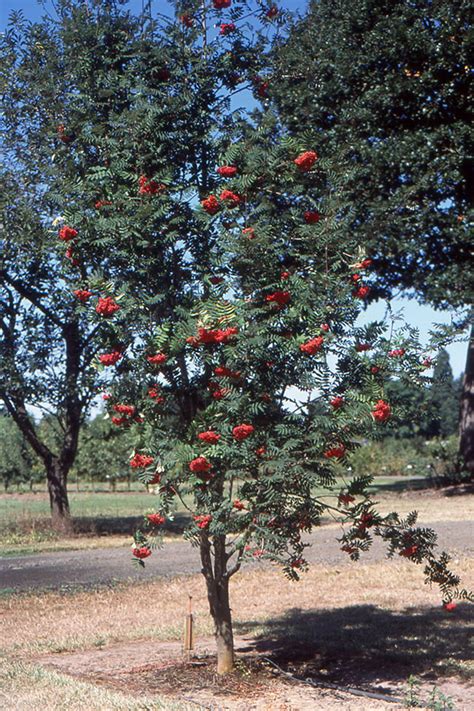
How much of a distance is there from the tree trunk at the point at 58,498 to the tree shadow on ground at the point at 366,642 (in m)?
9.62

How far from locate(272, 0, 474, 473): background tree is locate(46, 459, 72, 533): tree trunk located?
8.26m

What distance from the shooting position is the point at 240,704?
17.3ft

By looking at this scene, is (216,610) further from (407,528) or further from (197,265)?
(197,265)

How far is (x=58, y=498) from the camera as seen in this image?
17703 millimetres

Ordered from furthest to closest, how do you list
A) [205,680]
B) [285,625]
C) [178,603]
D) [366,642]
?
[178,603]
[285,625]
[366,642]
[205,680]

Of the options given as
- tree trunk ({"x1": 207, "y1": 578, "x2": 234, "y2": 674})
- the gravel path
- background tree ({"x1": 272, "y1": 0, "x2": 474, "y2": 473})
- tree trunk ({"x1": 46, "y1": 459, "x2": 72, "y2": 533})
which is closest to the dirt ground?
tree trunk ({"x1": 207, "y1": 578, "x2": 234, "y2": 674})

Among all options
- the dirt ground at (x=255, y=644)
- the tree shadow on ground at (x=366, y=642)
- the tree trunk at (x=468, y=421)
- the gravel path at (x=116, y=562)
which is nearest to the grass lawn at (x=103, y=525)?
the gravel path at (x=116, y=562)

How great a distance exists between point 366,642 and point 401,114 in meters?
12.6

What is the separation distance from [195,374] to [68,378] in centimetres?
1054

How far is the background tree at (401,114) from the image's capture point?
1598cm

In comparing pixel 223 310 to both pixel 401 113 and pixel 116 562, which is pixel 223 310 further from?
pixel 401 113

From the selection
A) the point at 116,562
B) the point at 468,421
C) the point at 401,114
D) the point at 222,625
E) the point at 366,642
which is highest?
the point at 401,114

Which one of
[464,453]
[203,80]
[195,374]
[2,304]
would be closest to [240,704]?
[195,374]

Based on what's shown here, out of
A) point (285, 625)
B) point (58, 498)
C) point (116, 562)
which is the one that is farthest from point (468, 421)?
point (285, 625)
